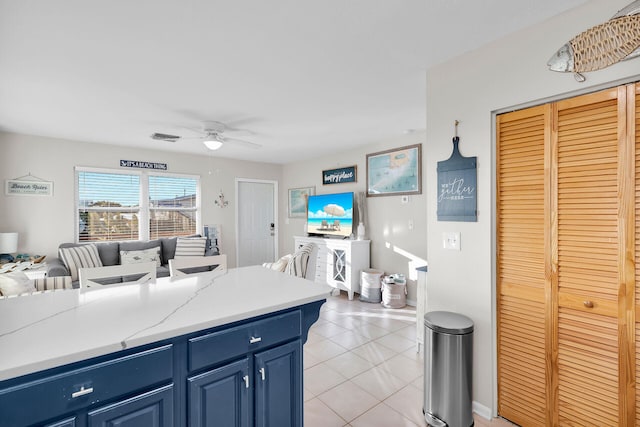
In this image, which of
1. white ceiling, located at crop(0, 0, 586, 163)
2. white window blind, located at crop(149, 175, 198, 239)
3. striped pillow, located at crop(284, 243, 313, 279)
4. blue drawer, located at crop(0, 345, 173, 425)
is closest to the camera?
blue drawer, located at crop(0, 345, 173, 425)

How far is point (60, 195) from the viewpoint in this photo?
4336 millimetres

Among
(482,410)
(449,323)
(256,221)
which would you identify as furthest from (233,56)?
(256,221)

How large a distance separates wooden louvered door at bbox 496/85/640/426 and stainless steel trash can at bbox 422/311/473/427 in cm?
25

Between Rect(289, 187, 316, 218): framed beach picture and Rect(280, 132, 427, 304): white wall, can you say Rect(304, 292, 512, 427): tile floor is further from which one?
Rect(289, 187, 316, 218): framed beach picture

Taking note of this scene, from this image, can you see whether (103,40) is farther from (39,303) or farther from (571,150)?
(571,150)

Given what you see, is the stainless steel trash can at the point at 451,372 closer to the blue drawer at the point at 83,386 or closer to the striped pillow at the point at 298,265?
the blue drawer at the point at 83,386

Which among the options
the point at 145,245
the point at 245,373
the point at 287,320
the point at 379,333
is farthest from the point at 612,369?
the point at 145,245

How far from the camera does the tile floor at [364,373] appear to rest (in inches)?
78.5

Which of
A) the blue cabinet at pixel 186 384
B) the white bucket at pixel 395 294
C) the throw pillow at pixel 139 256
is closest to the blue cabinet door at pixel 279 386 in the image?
the blue cabinet at pixel 186 384

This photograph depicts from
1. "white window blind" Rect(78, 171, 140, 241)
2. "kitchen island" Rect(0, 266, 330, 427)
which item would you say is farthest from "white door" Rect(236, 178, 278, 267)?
"kitchen island" Rect(0, 266, 330, 427)

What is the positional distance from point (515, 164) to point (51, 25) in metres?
2.84

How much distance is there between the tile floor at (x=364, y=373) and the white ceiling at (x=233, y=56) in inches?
95.2

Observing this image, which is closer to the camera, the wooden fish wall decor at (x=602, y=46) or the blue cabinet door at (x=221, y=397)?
the blue cabinet door at (x=221, y=397)

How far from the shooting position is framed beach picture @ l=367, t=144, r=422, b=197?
424cm
